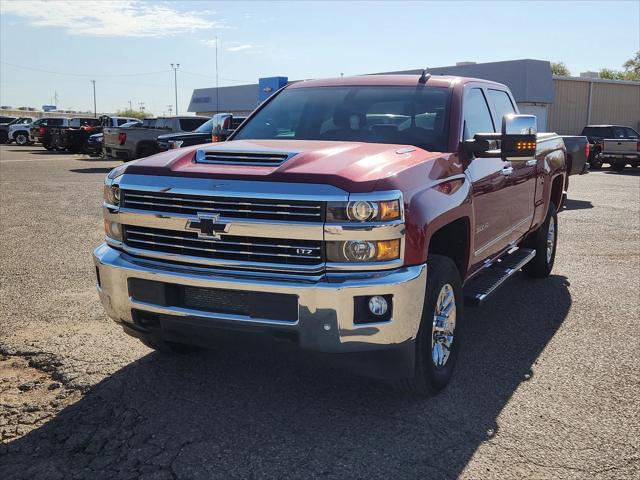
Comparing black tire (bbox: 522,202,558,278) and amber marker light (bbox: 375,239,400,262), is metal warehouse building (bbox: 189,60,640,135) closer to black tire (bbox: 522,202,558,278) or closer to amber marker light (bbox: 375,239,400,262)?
black tire (bbox: 522,202,558,278)

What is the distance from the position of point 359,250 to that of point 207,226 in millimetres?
814

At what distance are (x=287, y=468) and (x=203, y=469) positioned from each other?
0.39 m

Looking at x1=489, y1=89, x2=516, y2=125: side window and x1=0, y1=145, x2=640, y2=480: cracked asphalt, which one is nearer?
x1=0, y1=145, x2=640, y2=480: cracked asphalt

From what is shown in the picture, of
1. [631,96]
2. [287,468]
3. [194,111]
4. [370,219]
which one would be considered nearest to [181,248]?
[370,219]

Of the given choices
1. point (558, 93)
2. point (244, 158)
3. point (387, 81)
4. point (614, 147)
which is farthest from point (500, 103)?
point (558, 93)

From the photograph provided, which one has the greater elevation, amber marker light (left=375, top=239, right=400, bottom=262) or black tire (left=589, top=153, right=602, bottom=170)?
amber marker light (left=375, top=239, right=400, bottom=262)

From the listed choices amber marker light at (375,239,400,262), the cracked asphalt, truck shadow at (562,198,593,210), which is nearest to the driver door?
the cracked asphalt

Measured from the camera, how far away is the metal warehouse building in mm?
34188

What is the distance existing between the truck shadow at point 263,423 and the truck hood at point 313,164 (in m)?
0.92

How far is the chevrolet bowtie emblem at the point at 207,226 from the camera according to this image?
11.3 ft

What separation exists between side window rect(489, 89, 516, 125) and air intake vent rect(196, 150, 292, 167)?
103 inches

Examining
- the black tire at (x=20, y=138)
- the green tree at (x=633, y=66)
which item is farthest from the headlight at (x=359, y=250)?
the green tree at (x=633, y=66)

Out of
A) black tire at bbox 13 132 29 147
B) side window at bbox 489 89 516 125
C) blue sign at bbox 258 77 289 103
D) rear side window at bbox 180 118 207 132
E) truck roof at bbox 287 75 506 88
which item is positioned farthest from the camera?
black tire at bbox 13 132 29 147

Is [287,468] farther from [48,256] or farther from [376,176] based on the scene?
[48,256]
